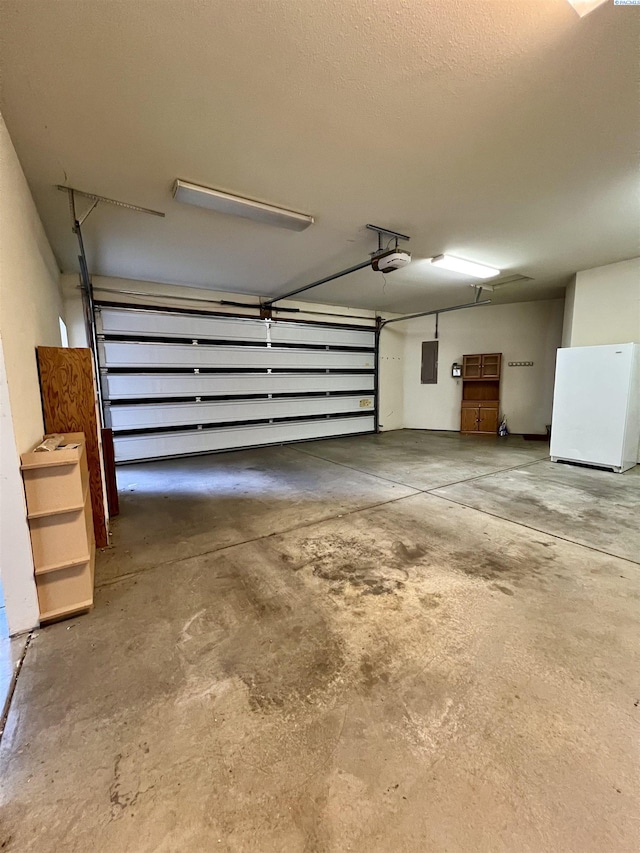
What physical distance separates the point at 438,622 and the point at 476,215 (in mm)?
3465

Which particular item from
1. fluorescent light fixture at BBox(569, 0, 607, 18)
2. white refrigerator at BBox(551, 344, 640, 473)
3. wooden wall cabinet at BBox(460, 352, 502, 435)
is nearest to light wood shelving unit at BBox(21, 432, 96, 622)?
fluorescent light fixture at BBox(569, 0, 607, 18)

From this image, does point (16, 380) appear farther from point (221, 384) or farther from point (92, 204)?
point (221, 384)

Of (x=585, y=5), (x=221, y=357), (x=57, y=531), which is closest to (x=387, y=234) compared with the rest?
(x=585, y=5)

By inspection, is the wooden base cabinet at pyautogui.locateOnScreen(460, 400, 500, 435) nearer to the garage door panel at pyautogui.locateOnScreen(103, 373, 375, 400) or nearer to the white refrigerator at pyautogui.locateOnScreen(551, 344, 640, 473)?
the garage door panel at pyautogui.locateOnScreen(103, 373, 375, 400)

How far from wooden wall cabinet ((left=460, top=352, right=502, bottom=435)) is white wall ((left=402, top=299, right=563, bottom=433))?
150 millimetres

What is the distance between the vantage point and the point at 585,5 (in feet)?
4.58

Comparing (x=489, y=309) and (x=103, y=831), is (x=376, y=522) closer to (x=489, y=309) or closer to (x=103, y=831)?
(x=103, y=831)

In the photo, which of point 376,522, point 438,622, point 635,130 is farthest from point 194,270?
point 438,622

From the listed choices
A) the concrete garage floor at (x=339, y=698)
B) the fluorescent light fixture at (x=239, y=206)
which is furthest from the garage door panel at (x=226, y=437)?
the fluorescent light fixture at (x=239, y=206)

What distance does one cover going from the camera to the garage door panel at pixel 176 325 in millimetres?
5145

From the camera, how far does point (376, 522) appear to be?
3.07 metres

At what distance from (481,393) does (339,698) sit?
24.7ft

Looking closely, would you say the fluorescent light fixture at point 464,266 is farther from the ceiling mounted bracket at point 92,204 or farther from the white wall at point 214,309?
the ceiling mounted bracket at point 92,204

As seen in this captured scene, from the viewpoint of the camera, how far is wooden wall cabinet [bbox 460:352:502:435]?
24.6ft
